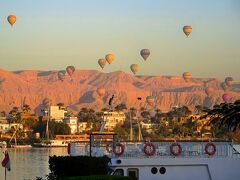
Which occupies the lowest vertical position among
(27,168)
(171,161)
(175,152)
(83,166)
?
(83,166)

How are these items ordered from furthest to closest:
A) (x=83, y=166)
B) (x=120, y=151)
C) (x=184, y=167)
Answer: (x=120, y=151) < (x=184, y=167) < (x=83, y=166)

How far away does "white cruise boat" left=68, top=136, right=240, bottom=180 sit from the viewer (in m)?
33.0

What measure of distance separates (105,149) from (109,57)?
118 meters

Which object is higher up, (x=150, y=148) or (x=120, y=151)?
A: (x=150, y=148)

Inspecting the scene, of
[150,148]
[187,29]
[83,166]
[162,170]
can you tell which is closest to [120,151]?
[150,148]

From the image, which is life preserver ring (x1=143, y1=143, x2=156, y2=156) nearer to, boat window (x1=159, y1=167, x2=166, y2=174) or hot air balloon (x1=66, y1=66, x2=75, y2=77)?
boat window (x1=159, y1=167, x2=166, y2=174)

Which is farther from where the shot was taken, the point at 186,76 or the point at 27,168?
the point at 186,76

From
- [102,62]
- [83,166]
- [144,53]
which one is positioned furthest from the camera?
[102,62]

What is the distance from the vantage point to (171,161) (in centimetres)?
3306

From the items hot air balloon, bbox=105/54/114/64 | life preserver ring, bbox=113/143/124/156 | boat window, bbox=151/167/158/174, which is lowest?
boat window, bbox=151/167/158/174

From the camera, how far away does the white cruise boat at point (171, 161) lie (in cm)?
3297

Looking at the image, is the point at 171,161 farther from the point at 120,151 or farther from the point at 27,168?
the point at 27,168

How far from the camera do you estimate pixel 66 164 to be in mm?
30500

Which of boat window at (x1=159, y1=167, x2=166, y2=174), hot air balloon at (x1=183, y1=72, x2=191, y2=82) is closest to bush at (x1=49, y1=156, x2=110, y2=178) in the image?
boat window at (x1=159, y1=167, x2=166, y2=174)
